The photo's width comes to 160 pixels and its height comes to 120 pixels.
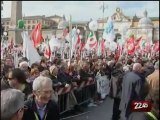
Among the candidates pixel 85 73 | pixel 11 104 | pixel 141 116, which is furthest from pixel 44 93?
pixel 85 73

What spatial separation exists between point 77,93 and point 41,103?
30.3 feet

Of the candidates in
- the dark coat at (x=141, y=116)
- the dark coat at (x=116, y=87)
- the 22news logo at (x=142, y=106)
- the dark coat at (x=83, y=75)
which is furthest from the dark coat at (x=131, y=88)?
the dark coat at (x=83, y=75)

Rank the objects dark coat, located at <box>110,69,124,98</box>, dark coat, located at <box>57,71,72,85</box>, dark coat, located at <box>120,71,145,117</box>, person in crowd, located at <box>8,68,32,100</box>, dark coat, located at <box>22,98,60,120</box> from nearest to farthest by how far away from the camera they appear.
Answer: dark coat, located at <box>22,98,60,120</box>, person in crowd, located at <box>8,68,32,100</box>, dark coat, located at <box>120,71,145,117</box>, dark coat, located at <box>110,69,124,98</box>, dark coat, located at <box>57,71,72,85</box>

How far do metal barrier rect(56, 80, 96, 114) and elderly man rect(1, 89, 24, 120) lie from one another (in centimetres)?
767

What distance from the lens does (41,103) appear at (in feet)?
15.0

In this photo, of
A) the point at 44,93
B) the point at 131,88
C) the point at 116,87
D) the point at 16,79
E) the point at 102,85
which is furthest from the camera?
the point at 102,85

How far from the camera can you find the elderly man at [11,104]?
2.89 meters

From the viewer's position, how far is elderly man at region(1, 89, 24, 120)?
2893 mm

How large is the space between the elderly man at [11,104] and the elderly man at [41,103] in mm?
1373

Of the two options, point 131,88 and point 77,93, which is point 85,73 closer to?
point 77,93

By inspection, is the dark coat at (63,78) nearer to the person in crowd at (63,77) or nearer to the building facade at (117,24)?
the person in crowd at (63,77)

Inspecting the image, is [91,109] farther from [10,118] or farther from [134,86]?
[10,118]

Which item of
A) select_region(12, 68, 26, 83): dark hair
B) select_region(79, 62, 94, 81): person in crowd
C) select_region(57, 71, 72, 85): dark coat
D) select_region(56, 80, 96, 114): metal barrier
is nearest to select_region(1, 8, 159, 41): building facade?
select_region(56, 80, 96, 114): metal barrier

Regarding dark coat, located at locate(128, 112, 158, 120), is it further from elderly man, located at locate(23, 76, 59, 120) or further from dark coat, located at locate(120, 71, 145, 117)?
dark coat, located at locate(120, 71, 145, 117)
